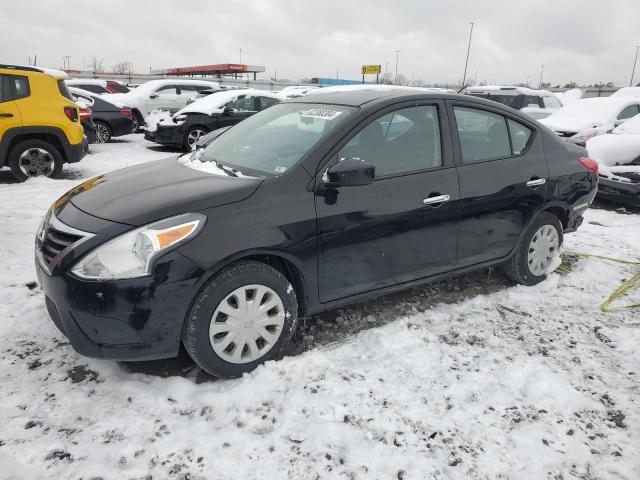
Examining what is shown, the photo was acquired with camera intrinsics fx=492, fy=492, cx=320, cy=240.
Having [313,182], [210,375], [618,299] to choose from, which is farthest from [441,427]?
[618,299]

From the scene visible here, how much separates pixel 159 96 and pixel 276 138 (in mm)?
12177

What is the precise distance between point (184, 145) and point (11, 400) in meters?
9.42

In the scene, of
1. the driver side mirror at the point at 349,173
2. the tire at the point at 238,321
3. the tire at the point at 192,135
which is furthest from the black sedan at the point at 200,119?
the tire at the point at 238,321

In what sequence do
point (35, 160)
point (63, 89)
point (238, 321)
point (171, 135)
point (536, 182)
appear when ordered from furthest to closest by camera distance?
1. point (171, 135)
2. point (63, 89)
3. point (35, 160)
4. point (536, 182)
5. point (238, 321)

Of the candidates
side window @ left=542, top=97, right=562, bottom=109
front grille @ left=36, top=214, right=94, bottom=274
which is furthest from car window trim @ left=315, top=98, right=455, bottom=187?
side window @ left=542, top=97, right=562, bottom=109

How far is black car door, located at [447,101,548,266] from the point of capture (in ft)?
12.1

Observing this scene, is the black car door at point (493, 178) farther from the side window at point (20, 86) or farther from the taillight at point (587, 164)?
the side window at point (20, 86)

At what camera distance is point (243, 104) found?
12.1m

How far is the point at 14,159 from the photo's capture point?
7.58 metres

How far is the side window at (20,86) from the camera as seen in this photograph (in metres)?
7.30

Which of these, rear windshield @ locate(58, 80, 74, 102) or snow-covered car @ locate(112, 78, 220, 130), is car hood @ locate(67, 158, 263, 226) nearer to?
rear windshield @ locate(58, 80, 74, 102)

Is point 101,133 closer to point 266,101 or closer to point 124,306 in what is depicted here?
point 266,101

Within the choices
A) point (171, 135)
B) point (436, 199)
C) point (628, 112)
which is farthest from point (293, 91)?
point (436, 199)

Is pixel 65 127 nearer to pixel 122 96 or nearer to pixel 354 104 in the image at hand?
pixel 354 104
